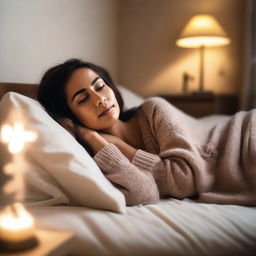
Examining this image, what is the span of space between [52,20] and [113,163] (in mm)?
1095

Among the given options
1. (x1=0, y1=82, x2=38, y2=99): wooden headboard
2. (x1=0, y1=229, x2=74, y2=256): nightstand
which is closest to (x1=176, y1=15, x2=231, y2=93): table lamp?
(x1=0, y1=82, x2=38, y2=99): wooden headboard

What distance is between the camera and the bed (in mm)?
708

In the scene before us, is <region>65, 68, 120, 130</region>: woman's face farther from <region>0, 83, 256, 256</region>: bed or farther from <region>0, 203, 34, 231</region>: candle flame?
<region>0, 203, 34, 231</region>: candle flame

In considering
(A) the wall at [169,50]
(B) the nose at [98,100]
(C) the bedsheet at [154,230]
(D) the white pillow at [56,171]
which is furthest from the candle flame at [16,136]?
(A) the wall at [169,50]

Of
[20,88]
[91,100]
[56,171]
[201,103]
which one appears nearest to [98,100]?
[91,100]

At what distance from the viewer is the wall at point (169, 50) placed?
2764 millimetres

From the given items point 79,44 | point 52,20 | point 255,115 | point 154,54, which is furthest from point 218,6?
point 255,115

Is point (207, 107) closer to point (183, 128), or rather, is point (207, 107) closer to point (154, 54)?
point (154, 54)

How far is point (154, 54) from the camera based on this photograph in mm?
2938

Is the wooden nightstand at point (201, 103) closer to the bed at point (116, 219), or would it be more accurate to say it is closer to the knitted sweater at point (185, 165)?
the knitted sweater at point (185, 165)

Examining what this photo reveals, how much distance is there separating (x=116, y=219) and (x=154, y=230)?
0.31 feet

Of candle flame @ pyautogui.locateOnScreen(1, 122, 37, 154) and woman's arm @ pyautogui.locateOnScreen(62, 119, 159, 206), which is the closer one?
candle flame @ pyautogui.locateOnScreen(1, 122, 37, 154)

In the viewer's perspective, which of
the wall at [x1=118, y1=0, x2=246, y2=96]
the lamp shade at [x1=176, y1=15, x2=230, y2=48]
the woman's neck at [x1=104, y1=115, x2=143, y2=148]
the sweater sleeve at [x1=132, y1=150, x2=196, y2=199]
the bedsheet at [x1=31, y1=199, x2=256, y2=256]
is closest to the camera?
the bedsheet at [x1=31, y1=199, x2=256, y2=256]

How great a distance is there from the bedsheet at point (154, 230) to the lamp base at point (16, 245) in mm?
237
